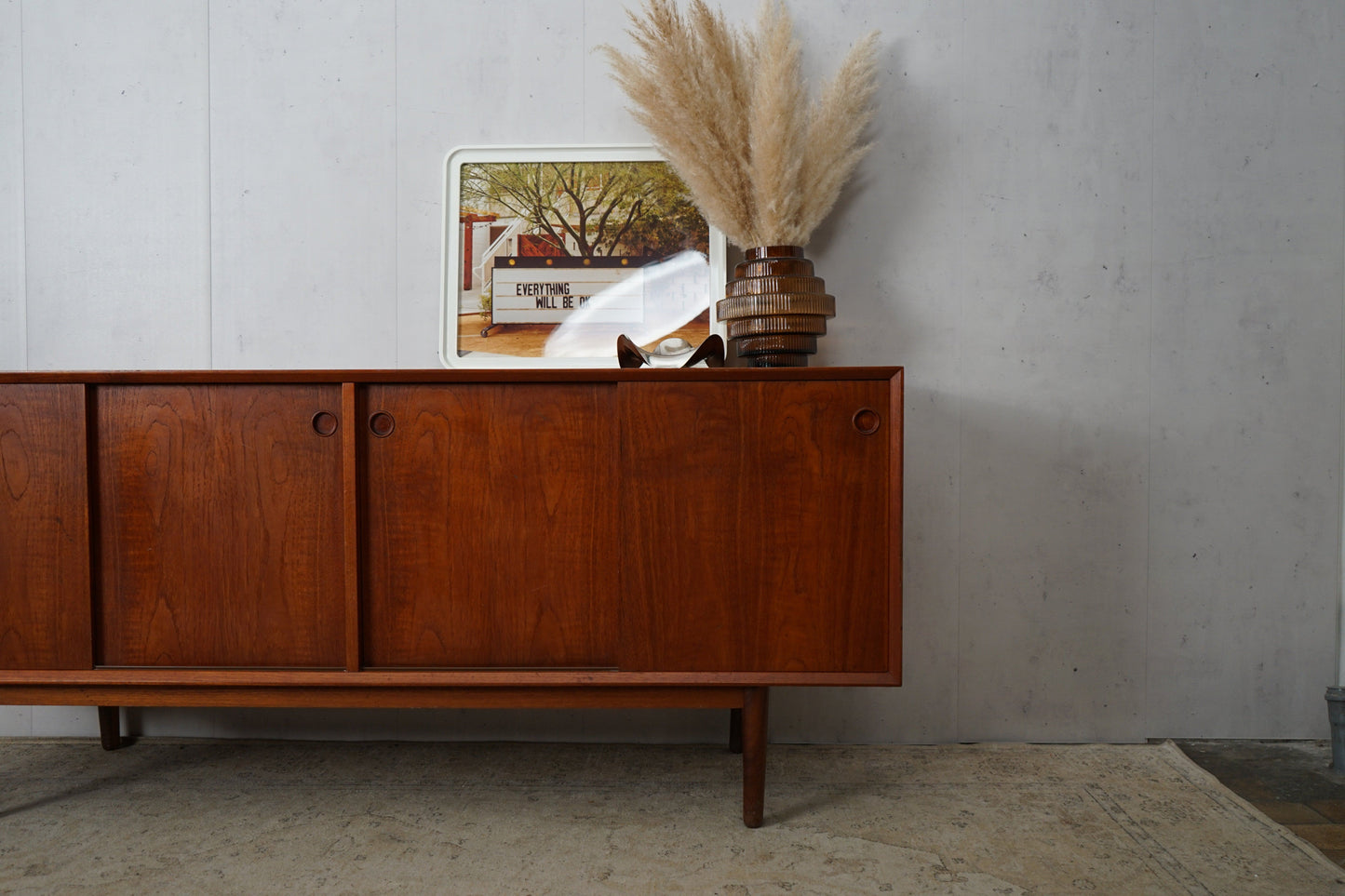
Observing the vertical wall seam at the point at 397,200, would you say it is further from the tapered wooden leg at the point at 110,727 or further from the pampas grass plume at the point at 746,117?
the tapered wooden leg at the point at 110,727

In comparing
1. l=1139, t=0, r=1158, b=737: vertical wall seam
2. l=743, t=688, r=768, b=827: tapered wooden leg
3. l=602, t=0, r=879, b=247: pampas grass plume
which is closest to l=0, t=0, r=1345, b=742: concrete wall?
l=1139, t=0, r=1158, b=737: vertical wall seam

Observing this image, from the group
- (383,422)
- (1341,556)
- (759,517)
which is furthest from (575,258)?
(1341,556)

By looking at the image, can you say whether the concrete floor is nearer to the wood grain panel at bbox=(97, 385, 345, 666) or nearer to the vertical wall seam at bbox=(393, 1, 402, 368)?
the wood grain panel at bbox=(97, 385, 345, 666)

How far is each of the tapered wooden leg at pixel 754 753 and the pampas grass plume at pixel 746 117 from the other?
0.94 metres

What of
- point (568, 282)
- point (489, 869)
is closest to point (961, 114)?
point (568, 282)

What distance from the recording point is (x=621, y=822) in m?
1.42

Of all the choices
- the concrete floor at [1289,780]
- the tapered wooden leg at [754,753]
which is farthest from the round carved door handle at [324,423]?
the concrete floor at [1289,780]

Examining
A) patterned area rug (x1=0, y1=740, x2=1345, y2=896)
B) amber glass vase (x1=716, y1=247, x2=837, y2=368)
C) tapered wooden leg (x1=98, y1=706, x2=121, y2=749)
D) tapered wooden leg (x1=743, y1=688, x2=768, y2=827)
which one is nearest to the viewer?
patterned area rug (x1=0, y1=740, x2=1345, y2=896)

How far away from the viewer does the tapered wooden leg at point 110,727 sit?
1.75 meters

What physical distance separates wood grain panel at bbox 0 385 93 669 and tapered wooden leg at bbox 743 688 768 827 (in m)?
1.13

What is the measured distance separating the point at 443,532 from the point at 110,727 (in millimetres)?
1117

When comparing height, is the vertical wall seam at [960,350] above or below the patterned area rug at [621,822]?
above

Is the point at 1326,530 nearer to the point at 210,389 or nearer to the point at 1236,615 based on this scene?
the point at 1236,615

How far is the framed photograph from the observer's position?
178 centimetres
